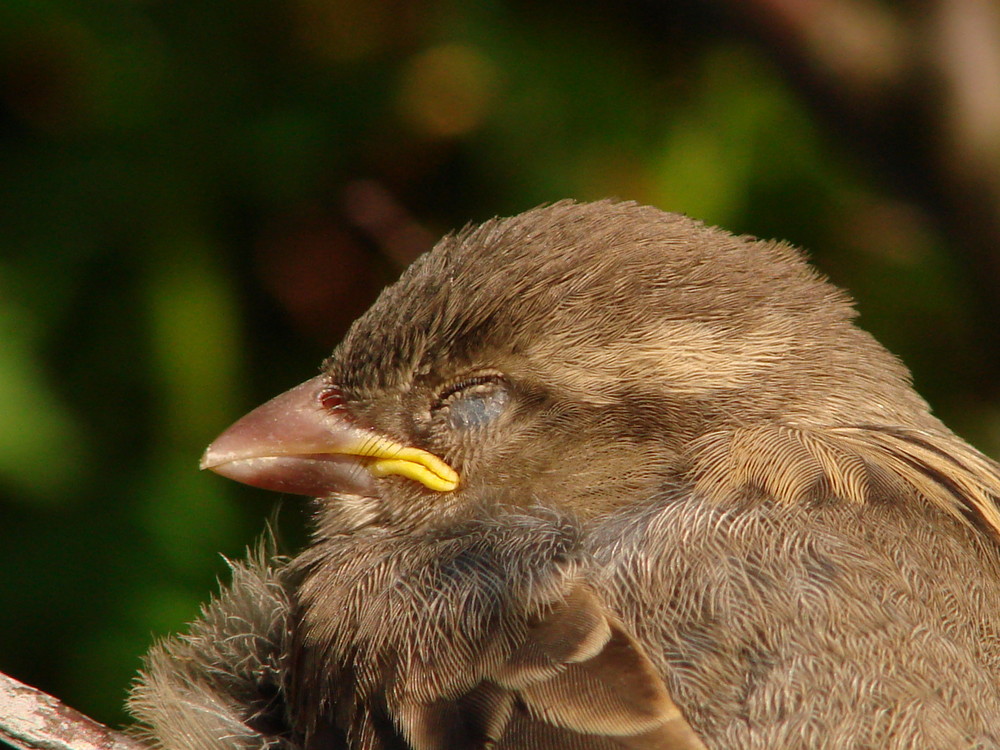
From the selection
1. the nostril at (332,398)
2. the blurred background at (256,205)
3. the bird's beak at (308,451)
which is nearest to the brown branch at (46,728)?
the bird's beak at (308,451)

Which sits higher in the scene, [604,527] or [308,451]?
[308,451]

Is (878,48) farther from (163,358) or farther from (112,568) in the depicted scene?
(112,568)

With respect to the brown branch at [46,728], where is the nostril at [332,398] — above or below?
above

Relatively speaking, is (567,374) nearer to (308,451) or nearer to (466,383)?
(466,383)

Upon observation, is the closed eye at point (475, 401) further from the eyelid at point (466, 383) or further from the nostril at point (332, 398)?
the nostril at point (332, 398)

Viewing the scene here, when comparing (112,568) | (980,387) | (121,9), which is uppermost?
(121,9)

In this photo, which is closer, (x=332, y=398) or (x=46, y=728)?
(x=46, y=728)

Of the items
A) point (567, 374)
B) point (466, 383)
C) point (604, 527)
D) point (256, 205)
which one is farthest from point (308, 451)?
point (256, 205)

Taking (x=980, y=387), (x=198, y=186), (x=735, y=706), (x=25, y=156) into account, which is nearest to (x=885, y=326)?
(x=980, y=387)
